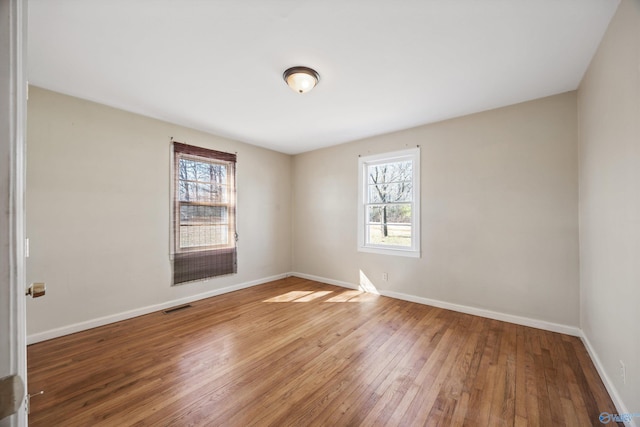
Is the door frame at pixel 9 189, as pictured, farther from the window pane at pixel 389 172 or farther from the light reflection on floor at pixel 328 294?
the window pane at pixel 389 172

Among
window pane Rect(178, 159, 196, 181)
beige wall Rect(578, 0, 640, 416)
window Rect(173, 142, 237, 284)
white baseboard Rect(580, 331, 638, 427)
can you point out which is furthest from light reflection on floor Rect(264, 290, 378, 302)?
beige wall Rect(578, 0, 640, 416)

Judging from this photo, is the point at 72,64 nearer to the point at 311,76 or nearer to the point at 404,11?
A: the point at 311,76

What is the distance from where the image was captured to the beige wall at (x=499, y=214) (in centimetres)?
280

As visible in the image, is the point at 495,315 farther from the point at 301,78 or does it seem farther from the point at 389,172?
the point at 301,78

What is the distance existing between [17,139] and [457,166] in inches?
151

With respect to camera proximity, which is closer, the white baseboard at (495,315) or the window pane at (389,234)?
the white baseboard at (495,315)

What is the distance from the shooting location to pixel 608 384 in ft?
6.20

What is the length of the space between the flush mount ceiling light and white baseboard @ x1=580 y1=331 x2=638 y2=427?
10.4 feet

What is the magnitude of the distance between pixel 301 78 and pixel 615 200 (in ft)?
8.31

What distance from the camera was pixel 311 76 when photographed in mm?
2365

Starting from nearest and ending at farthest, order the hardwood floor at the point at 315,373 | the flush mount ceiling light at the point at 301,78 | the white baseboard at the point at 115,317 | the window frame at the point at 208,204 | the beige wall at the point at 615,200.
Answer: the beige wall at the point at 615,200 < the hardwood floor at the point at 315,373 < the flush mount ceiling light at the point at 301,78 < the white baseboard at the point at 115,317 < the window frame at the point at 208,204

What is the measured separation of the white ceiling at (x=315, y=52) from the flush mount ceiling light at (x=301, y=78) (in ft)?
0.22

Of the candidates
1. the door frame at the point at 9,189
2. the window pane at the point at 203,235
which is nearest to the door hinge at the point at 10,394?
the door frame at the point at 9,189

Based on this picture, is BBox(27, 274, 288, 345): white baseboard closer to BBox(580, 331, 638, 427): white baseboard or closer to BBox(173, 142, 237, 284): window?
BBox(173, 142, 237, 284): window
